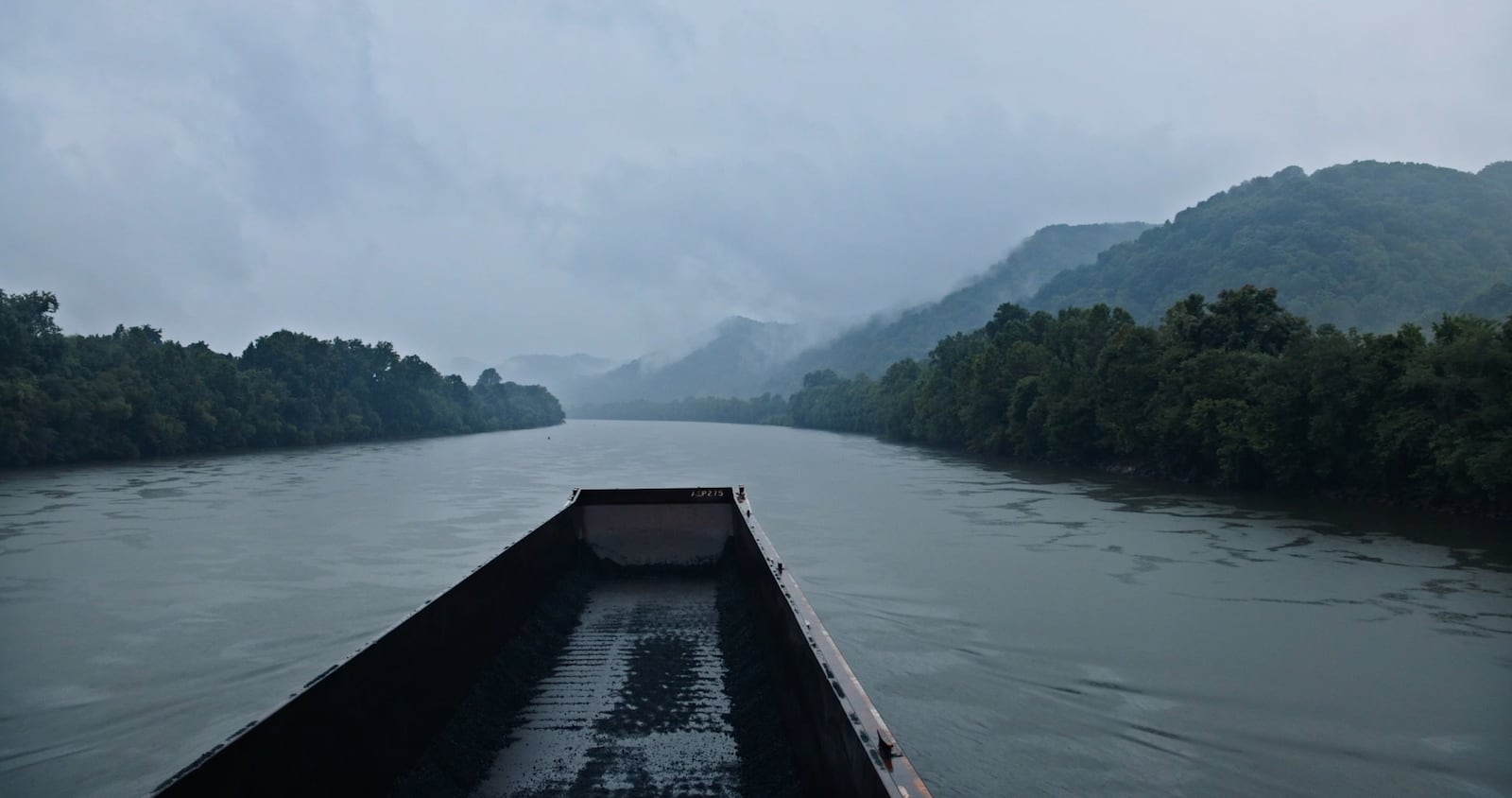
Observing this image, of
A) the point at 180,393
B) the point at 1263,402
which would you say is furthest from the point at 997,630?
the point at 180,393

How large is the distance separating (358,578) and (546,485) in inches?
697

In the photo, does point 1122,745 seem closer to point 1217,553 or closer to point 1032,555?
point 1032,555

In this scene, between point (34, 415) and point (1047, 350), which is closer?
point (34, 415)

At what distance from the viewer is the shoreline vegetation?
19984 mm

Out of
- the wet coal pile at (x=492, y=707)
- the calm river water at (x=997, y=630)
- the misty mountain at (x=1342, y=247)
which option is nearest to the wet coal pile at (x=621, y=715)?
the wet coal pile at (x=492, y=707)

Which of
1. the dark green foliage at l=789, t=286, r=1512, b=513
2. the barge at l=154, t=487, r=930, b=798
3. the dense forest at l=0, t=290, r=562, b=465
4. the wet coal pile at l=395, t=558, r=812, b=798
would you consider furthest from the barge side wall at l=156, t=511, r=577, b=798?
the dense forest at l=0, t=290, r=562, b=465

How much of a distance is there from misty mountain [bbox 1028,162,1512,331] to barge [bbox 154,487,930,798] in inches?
3118

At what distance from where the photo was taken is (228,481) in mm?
31516

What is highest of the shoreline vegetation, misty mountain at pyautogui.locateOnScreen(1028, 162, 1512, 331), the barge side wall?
misty mountain at pyautogui.locateOnScreen(1028, 162, 1512, 331)

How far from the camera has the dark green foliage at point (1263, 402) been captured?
65.5 feet

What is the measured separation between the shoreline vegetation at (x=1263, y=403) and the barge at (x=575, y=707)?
18.9 meters

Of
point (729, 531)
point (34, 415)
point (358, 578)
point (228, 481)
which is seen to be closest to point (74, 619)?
point (358, 578)

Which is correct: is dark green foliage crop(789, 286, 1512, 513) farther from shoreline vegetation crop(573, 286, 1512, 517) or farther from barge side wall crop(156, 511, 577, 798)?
barge side wall crop(156, 511, 577, 798)

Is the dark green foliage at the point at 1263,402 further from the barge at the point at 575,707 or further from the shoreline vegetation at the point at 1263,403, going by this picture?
the barge at the point at 575,707
